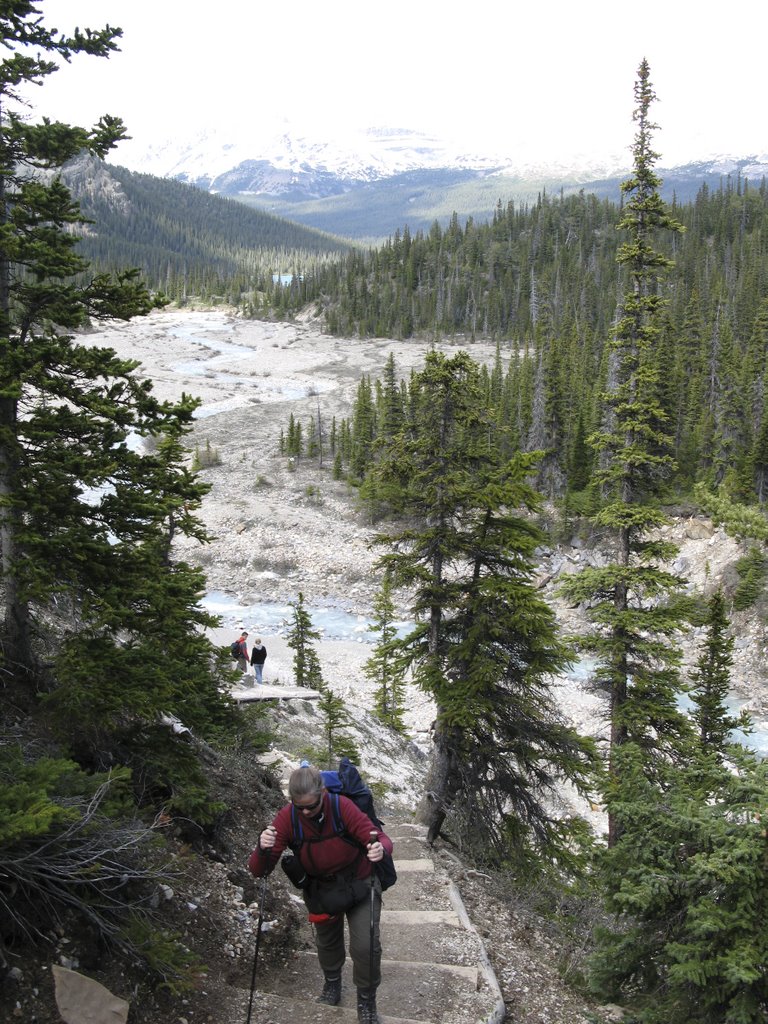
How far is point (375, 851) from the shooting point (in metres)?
5.14

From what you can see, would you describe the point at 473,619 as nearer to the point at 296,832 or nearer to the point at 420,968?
the point at 420,968

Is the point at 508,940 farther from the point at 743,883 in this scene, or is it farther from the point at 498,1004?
the point at 743,883

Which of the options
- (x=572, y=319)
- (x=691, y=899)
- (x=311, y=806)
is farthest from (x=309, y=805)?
(x=572, y=319)

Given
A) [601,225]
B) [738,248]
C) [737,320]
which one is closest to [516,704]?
[737,320]

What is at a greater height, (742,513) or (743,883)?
(743,883)

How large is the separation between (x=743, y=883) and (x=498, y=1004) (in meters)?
2.80

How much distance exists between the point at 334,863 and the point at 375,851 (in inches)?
14.6

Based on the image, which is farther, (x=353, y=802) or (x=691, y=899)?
(x=353, y=802)

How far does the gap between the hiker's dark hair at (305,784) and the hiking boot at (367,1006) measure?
1.68 meters

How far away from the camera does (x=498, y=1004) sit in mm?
6324

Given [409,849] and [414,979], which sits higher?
[414,979]

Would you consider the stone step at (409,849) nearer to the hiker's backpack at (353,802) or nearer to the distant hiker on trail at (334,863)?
the distant hiker on trail at (334,863)

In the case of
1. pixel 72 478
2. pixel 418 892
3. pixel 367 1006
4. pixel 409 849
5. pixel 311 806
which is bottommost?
pixel 409 849

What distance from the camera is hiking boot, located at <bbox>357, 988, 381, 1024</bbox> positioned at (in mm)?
5411
